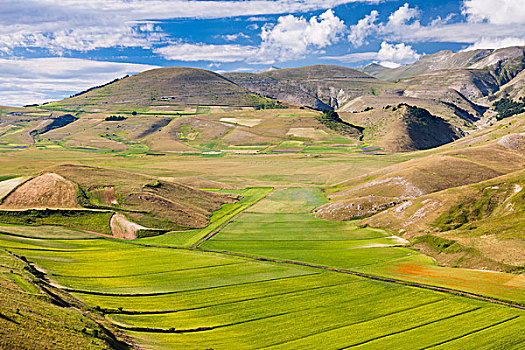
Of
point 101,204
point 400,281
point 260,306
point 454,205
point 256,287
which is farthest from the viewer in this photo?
point 101,204

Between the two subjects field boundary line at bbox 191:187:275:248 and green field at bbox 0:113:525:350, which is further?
field boundary line at bbox 191:187:275:248

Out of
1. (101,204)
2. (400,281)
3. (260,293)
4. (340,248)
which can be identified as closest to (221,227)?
(340,248)

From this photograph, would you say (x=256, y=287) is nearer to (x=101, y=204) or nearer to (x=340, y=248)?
(x=340, y=248)

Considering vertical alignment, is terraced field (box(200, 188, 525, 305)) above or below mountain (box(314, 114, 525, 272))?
below

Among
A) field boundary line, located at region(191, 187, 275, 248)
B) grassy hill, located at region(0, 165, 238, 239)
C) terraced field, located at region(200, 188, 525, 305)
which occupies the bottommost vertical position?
field boundary line, located at region(191, 187, 275, 248)

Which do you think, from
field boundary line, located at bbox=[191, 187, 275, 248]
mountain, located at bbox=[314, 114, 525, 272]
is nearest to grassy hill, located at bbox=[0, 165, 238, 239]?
field boundary line, located at bbox=[191, 187, 275, 248]

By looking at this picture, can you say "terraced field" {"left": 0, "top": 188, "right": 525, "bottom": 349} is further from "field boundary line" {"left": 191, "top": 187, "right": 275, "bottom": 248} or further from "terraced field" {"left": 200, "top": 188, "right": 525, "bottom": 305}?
"field boundary line" {"left": 191, "top": 187, "right": 275, "bottom": 248}

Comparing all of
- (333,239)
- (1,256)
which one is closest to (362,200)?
(333,239)

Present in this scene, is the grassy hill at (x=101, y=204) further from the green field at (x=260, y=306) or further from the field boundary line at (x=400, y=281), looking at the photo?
the field boundary line at (x=400, y=281)

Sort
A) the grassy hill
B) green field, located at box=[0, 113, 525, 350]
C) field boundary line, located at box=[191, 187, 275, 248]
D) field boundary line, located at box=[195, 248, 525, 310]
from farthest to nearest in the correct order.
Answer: the grassy hill
field boundary line, located at box=[191, 187, 275, 248]
field boundary line, located at box=[195, 248, 525, 310]
green field, located at box=[0, 113, 525, 350]
